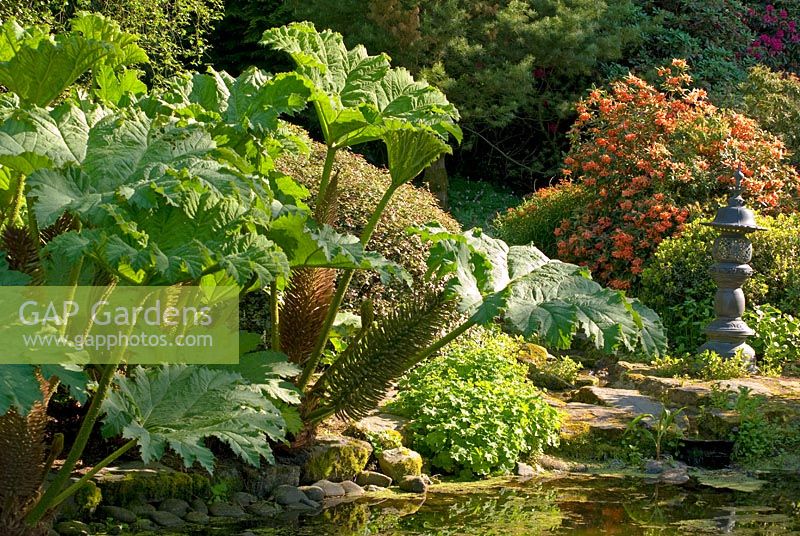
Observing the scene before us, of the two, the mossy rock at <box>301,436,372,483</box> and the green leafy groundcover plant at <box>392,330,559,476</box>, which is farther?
the green leafy groundcover plant at <box>392,330,559,476</box>

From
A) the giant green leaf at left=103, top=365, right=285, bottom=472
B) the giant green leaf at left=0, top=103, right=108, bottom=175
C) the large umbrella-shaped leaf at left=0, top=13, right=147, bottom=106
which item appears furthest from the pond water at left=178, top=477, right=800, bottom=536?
the large umbrella-shaped leaf at left=0, top=13, right=147, bottom=106

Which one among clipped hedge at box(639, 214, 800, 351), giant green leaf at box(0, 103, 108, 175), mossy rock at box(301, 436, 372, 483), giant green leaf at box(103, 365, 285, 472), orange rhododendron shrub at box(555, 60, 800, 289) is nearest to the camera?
giant green leaf at box(0, 103, 108, 175)

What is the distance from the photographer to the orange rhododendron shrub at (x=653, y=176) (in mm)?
10867

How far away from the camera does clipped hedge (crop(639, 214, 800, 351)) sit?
9.62 meters

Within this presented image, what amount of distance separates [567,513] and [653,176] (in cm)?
609

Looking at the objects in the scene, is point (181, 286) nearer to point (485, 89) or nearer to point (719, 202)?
point (719, 202)

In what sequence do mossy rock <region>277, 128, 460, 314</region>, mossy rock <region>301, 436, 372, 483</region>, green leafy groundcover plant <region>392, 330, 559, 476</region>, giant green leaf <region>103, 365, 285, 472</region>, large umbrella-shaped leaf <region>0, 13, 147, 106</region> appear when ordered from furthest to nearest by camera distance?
mossy rock <region>277, 128, 460, 314</region>
green leafy groundcover plant <region>392, 330, 559, 476</region>
mossy rock <region>301, 436, 372, 483</region>
large umbrella-shaped leaf <region>0, 13, 147, 106</region>
giant green leaf <region>103, 365, 285, 472</region>

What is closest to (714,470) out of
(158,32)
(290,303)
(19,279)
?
(290,303)

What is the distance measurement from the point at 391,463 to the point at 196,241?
247 cm

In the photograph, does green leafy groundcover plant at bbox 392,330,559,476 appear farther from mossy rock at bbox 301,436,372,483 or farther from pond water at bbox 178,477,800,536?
mossy rock at bbox 301,436,372,483

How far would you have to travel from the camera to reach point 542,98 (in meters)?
16.2

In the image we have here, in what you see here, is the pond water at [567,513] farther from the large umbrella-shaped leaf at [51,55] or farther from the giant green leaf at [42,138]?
the large umbrella-shaped leaf at [51,55]

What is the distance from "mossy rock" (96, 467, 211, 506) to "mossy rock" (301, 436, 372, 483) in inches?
24.0

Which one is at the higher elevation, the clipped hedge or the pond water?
the clipped hedge
